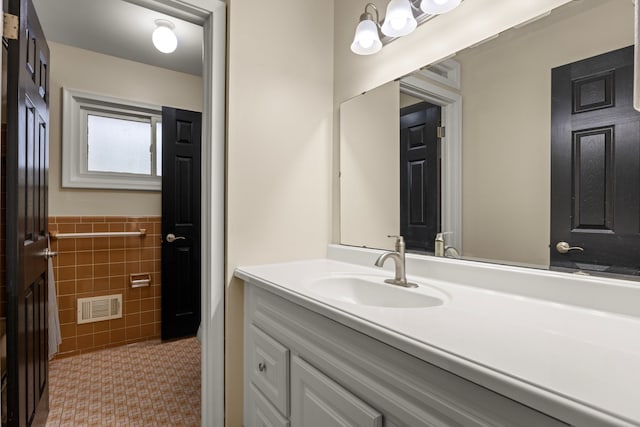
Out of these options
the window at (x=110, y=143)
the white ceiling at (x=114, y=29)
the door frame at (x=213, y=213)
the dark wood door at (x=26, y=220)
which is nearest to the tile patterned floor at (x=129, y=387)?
the dark wood door at (x=26, y=220)

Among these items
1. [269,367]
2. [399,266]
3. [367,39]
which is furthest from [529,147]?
[269,367]

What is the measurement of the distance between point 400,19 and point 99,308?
2.76 m

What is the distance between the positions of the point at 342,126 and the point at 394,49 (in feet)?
1.45

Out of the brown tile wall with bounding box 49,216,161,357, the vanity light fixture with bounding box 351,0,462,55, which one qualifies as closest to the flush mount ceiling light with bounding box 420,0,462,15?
the vanity light fixture with bounding box 351,0,462,55

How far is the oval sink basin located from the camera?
108 cm

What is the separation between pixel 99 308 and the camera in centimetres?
249

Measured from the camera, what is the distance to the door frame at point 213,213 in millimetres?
1420

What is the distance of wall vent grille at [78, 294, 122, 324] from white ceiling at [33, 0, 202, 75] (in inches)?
73.6

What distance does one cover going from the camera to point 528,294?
0.95 metres

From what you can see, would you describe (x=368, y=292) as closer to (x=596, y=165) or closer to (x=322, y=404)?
(x=322, y=404)

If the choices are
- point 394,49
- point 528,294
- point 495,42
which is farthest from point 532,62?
point 528,294

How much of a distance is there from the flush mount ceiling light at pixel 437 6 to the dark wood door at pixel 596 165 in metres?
0.43

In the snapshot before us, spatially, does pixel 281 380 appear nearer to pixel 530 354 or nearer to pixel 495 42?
pixel 530 354

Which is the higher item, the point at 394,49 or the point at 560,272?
the point at 394,49
